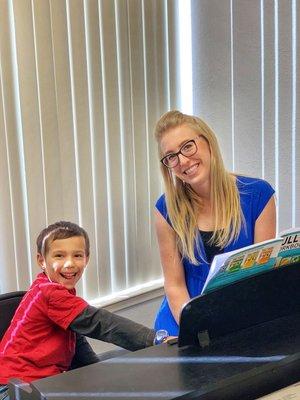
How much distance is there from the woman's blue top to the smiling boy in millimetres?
413

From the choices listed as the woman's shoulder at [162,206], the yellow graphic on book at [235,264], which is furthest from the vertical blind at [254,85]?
the yellow graphic on book at [235,264]

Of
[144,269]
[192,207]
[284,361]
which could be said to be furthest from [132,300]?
[284,361]

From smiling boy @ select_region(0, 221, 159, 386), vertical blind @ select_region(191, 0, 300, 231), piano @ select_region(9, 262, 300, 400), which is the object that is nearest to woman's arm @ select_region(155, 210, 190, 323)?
smiling boy @ select_region(0, 221, 159, 386)

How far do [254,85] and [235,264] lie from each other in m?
1.81

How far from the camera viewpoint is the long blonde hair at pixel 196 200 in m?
1.64

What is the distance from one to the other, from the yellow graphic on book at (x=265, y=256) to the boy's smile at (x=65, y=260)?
1.99 ft

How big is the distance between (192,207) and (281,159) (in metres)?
0.90

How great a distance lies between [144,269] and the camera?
2.48 m

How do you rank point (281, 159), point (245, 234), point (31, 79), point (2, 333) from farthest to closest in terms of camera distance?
point (281, 159), point (31, 79), point (245, 234), point (2, 333)

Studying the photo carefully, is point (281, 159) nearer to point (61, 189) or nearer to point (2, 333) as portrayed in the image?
point (61, 189)

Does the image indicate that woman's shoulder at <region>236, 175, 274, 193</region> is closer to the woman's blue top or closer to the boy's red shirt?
the woman's blue top

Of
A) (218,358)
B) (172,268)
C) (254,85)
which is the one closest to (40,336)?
(172,268)

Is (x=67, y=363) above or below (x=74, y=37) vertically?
below

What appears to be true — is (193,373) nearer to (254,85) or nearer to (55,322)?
(55,322)
